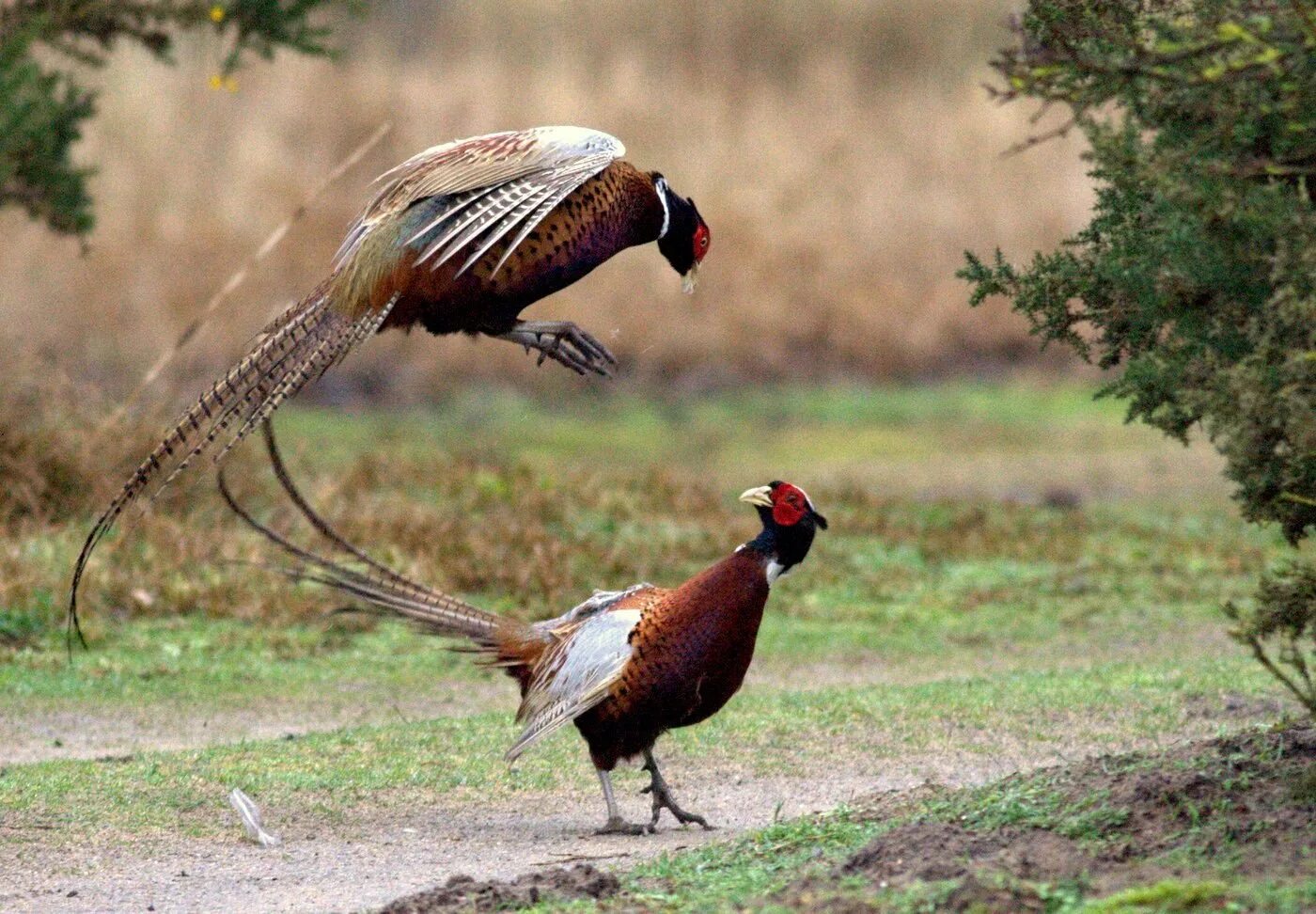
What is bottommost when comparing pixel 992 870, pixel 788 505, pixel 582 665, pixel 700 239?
pixel 992 870

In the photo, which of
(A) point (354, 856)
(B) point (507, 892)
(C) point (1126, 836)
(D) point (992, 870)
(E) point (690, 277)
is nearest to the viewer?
(D) point (992, 870)

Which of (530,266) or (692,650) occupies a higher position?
(530,266)

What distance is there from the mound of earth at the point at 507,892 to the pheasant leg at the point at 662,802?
130cm

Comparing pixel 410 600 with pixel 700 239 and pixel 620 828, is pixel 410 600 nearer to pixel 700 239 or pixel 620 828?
pixel 620 828

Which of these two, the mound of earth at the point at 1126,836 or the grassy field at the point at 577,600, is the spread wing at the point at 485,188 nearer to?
the grassy field at the point at 577,600

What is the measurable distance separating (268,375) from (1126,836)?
3206mm

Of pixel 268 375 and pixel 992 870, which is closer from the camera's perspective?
pixel 992 870

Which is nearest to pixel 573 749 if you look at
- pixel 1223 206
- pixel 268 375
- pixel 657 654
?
pixel 657 654

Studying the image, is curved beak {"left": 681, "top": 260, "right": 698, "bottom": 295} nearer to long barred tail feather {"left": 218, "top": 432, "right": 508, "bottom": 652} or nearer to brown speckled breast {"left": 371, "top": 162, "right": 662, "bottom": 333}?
brown speckled breast {"left": 371, "top": 162, "right": 662, "bottom": 333}

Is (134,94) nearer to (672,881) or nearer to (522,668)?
(522,668)

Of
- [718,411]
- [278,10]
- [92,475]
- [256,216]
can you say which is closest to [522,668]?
[92,475]

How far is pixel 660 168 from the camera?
21.9 metres

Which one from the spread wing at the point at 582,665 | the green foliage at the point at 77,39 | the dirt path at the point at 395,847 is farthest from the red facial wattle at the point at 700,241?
the green foliage at the point at 77,39

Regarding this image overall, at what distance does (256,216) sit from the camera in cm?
2128
